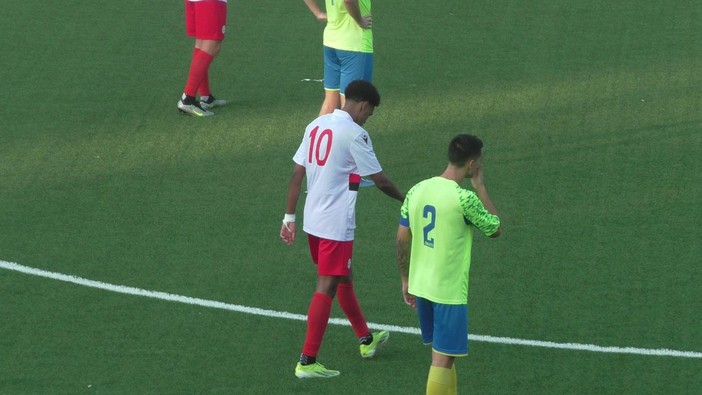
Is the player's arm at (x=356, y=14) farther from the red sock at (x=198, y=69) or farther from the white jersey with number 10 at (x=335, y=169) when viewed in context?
the white jersey with number 10 at (x=335, y=169)

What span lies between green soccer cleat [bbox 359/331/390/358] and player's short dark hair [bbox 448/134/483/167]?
5.28ft

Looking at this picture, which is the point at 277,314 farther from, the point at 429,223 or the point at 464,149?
the point at 464,149

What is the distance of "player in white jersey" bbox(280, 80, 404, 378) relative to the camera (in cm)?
685

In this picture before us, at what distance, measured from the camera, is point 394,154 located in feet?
34.2

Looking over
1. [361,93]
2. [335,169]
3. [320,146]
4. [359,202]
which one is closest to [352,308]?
[335,169]

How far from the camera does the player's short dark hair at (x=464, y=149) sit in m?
6.18

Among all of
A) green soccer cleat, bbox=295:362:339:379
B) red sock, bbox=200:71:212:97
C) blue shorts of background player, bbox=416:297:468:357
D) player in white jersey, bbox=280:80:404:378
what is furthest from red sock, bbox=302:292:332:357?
red sock, bbox=200:71:212:97

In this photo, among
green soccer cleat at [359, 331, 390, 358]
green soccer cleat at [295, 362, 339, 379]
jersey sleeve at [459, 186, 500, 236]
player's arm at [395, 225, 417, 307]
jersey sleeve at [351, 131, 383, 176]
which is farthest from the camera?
green soccer cleat at [359, 331, 390, 358]

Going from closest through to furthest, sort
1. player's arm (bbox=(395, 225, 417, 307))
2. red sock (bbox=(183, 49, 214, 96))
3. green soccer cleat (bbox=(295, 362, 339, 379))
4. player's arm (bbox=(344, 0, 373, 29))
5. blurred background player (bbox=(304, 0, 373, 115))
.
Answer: player's arm (bbox=(395, 225, 417, 307)) < green soccer cleat (bbox=(295, 362, 339, 379)) < player's arm (bbox=(344, 0, 373, 29)) < blurred background player (bbox=(304, 0, 373, 115)) < red sock (bbox=(183, 49, 214, 96))

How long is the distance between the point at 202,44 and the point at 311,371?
4884mm

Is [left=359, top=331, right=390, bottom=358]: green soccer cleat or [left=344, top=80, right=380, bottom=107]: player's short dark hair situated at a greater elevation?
[left=344, top=80, right=380, bottom=107]: player's short dark hair

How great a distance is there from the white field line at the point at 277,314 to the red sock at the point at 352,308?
43 centimetres

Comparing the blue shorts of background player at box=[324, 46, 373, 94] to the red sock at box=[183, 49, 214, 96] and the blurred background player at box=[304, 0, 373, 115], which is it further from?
the red sock at box=[183, 49, 214, 96]

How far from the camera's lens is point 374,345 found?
24.2 ft
